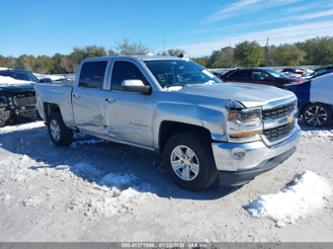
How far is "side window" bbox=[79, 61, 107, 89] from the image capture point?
5676 mm

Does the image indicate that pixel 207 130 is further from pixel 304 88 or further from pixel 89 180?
pixel 304 88

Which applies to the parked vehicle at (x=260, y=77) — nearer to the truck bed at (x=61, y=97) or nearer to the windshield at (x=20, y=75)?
the windshield at (x=20, y=75)

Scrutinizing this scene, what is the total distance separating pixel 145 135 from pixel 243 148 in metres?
1.65

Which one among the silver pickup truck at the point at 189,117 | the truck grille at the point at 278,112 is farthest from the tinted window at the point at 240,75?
the truck grille at the point at 278,112

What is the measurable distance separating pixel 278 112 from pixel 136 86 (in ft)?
6.58

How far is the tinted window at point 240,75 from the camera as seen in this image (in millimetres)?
14016

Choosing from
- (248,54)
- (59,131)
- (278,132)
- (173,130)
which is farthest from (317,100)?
(248,54)

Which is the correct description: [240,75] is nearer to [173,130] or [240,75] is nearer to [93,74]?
[93,74]

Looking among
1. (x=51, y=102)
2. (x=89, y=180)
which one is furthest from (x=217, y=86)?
(x=51, y=102)

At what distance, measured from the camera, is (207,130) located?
163 inches

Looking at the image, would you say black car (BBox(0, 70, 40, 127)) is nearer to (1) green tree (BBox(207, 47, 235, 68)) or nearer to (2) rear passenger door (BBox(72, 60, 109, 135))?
(2) rear passenger door (BBox(72, 60, 109, 135))

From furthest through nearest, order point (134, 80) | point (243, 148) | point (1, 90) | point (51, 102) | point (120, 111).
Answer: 1. point (1, 90)
2. point (51, 102)
3. point (120, 111)
4. point (134, 80)
5. point (243, 148)

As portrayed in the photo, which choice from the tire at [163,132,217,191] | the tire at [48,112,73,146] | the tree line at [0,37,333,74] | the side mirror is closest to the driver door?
the side mirror

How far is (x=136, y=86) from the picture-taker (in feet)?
15.1
